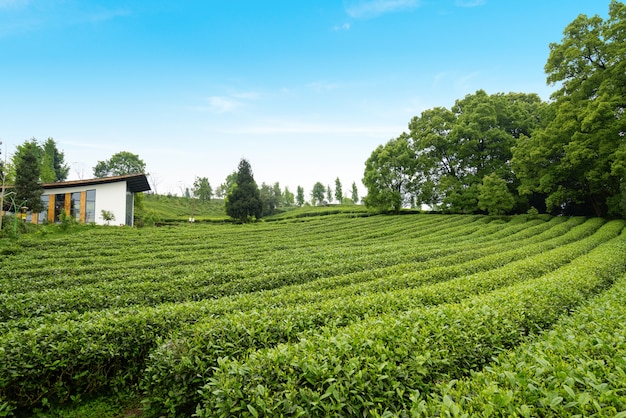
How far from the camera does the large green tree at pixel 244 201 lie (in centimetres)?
4947

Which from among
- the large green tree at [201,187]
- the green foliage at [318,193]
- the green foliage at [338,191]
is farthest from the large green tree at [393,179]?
the green foliage at [318,193]

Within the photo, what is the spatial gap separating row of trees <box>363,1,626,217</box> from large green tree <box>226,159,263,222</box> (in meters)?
18.8

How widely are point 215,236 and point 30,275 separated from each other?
16.1 m

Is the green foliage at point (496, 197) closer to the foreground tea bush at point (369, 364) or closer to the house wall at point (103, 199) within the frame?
the foreground tea bush at point (369, 364)

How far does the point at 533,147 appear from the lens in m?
27.1

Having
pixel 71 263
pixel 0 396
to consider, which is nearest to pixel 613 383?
pixel 0 396

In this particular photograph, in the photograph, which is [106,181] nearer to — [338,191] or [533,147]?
[533,147]

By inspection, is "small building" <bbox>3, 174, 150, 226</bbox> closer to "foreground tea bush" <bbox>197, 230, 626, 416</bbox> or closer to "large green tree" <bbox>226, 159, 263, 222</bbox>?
"large green tree" <bbox>226, 159, 263, 222</bbox>

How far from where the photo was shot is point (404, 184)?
4438 centimetres

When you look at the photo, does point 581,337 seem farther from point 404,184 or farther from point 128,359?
point 404,184

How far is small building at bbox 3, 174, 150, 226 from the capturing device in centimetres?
3347

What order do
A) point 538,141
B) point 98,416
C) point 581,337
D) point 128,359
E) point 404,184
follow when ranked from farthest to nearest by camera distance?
1. point 404,184
2. point 538,141
3. point 128,359
4. point 98,416
5. point 581,337

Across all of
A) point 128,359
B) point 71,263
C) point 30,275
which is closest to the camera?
point 128,359

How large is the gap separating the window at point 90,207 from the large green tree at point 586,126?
1782 inches
